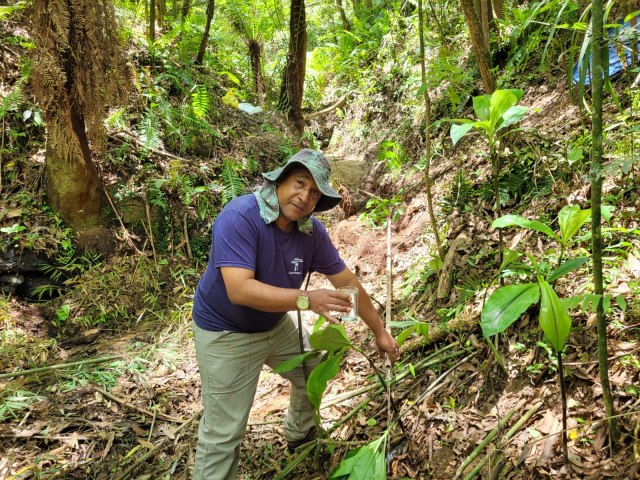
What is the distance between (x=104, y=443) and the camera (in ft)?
9.62

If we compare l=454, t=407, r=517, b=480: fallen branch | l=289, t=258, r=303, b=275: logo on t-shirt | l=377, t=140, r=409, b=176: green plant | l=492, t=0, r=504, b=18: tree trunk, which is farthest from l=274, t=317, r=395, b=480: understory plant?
l=492, t=0, r=504, b=18: tree trunk

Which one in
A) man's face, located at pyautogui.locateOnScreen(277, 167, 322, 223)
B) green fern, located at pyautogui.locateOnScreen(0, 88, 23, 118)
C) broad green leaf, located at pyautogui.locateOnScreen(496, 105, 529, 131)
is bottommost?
man's face, located at pyautogui.locateOnScreen(277, 167, 322, 223)

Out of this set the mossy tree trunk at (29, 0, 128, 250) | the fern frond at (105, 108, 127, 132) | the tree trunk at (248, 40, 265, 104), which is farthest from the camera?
the tree trunk at (248, 40, 265, 104)

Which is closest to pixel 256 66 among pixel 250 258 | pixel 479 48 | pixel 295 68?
pixel 295 68

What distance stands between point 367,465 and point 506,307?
38.2 inches

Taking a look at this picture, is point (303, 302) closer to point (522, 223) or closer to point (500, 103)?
point (522, 223)

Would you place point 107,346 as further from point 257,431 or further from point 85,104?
point 85,104

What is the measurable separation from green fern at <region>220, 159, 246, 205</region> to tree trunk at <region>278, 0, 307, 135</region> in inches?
78.3

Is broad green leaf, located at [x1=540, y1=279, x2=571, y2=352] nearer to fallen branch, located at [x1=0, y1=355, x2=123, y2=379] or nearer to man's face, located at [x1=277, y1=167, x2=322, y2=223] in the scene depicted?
man's face, located at [x1=277, y1=167, x2=322, y2=223]

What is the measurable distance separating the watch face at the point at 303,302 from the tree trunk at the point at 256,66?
21.8 ft

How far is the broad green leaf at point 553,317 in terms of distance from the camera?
1354 millimetres

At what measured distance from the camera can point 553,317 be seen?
137 centimetres

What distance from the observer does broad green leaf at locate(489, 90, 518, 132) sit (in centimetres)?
187

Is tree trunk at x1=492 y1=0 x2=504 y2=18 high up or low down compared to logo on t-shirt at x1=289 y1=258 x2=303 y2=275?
up
